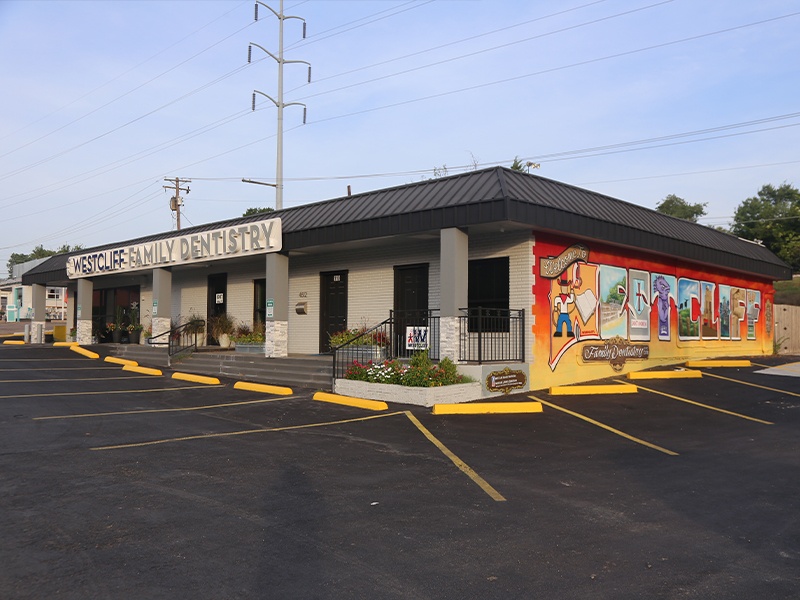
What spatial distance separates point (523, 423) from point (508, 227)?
5042 millimetres

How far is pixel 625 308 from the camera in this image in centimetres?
1731

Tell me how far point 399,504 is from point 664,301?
15012mm

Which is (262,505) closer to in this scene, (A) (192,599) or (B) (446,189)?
(A) (192,599)

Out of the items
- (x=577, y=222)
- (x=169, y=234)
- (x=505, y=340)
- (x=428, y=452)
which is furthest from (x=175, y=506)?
(x=169, y=234)

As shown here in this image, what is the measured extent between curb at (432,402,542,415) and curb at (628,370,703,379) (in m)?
5.32

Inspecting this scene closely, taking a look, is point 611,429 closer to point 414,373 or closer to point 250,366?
point 414,373

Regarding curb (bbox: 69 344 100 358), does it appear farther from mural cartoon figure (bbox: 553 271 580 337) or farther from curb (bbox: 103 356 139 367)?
mural cartoon figure (bbox: 553 271 580 337)

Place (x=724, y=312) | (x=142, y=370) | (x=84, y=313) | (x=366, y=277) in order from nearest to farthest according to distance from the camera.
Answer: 1. (x=366, y=277)
2. (x=142, y=370)
3. (x=724, y=312)
4. (x=84, y=313)

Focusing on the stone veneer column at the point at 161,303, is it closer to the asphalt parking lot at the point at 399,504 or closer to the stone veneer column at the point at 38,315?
the stone veneer column at the point at 38,315

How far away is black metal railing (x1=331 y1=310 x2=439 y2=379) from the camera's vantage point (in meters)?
15.0

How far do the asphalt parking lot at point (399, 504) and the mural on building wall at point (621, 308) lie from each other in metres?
3.72

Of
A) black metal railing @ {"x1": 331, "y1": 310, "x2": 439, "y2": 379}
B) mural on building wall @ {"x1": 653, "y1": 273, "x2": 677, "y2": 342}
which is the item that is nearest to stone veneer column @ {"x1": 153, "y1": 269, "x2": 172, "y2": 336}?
black metal railing @ {"x1": 331, "y1": 310, "x2": 439, "y2": 379}

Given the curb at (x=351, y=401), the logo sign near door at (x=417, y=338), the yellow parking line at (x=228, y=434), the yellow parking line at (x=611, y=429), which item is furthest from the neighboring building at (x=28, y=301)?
the yellow parking line at (x=611, y=429)

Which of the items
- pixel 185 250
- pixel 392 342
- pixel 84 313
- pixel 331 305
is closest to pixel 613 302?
pixel 392 342
